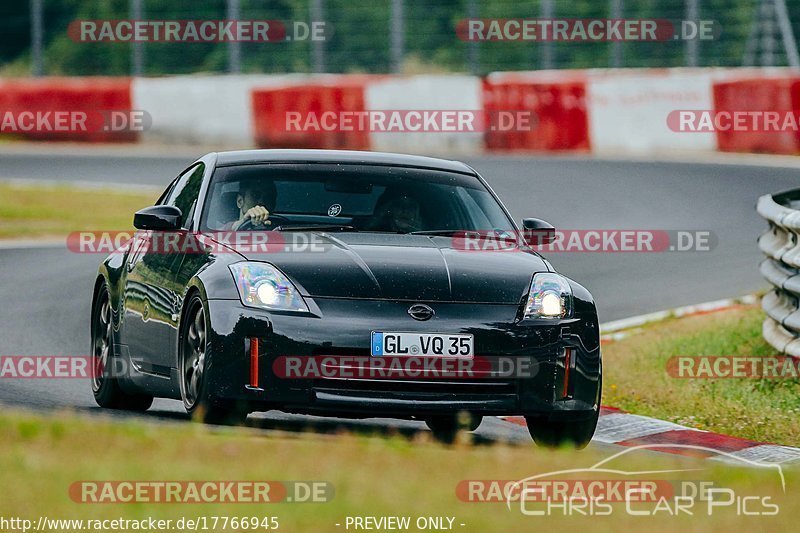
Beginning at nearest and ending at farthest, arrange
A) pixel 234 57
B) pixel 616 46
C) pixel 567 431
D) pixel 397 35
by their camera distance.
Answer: pixel 567 431
pixel 616 46
pixel 397 35
pixel 234 57

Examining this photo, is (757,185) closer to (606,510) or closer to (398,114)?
(398,114)

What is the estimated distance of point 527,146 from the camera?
28.5m

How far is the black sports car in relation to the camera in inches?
300

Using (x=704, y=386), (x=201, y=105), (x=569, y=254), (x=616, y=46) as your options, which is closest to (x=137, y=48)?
(x=201, y=105)

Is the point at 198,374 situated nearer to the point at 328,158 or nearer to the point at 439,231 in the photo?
the point at 439,231

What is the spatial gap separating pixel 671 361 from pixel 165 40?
85.6ft

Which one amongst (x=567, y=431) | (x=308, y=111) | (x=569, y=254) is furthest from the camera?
(x=308, y=111)

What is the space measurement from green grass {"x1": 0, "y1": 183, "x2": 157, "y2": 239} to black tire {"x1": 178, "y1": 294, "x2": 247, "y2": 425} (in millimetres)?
11902

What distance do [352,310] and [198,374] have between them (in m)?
0.82

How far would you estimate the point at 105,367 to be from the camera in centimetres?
950

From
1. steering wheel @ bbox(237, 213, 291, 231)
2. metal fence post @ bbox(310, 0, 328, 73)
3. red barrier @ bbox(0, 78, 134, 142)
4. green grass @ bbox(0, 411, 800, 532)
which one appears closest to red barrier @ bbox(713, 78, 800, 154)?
metal fence post @ bbox(310, 0, 328, 73)

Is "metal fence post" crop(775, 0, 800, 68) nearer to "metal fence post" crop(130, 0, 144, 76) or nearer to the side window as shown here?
"metal fence post" crop(130, 0, 144, 76)

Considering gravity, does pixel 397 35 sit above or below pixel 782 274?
below

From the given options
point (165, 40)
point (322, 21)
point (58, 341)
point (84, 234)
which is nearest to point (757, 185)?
point (84, 234)
